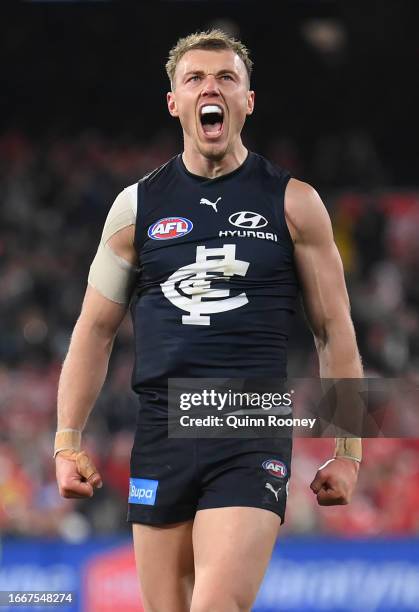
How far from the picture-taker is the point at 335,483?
369 cm

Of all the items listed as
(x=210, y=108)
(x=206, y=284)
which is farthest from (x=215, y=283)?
(x=210, y=108)

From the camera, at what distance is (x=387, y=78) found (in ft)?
53.7

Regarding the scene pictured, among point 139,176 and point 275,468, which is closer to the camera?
point 275,468

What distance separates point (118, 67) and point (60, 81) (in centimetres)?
92

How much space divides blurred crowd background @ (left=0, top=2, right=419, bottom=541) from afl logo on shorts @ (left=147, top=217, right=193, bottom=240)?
4.58 m

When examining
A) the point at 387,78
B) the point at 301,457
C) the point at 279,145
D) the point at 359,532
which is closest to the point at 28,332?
the point at 301,457

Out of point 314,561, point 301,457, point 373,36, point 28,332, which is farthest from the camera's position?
point 373,36

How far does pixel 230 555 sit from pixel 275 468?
33 centimetres

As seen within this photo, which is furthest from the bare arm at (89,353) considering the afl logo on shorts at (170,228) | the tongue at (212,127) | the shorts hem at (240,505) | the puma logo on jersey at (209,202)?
the shorts hem at (240,505)

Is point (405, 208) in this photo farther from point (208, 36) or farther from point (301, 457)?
point (208, 36)

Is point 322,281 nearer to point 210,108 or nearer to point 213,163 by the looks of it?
point 213,163

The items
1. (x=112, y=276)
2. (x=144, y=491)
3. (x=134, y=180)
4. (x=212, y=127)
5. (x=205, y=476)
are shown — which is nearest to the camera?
(x=205, y=476)

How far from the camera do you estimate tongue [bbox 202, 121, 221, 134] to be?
147 inches

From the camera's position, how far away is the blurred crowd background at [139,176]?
8758 millimetres
